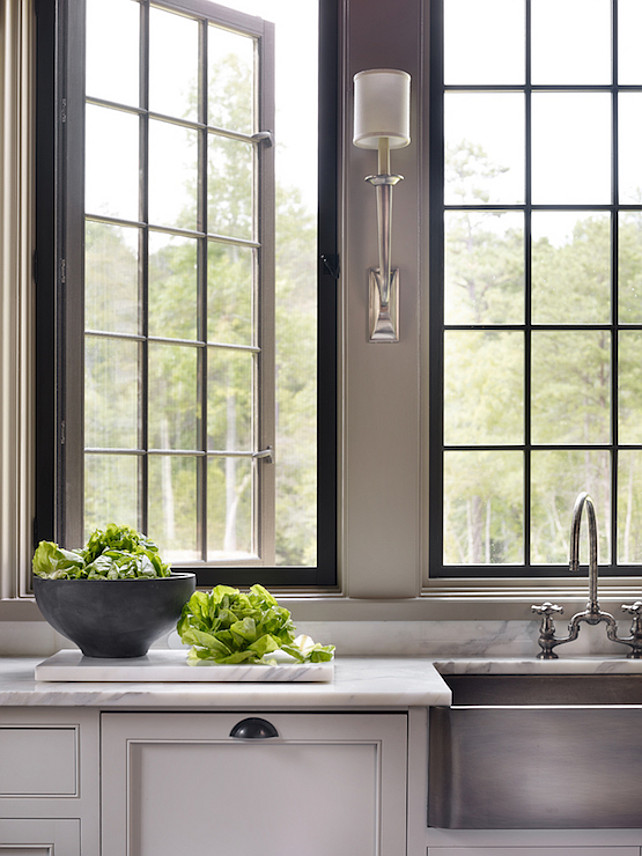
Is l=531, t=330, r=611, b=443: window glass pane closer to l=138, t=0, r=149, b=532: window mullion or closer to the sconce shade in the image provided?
the sconce shade

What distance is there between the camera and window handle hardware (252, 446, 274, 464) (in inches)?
104

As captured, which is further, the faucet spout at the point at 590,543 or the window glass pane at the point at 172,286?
the window glass pane at the point at 172,286

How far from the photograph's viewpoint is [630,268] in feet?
8.70

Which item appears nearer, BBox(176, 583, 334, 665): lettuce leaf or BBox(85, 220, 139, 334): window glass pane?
BBox(176, 583, 334, 665): lettuce leaf

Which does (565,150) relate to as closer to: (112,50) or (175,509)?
(112,50)

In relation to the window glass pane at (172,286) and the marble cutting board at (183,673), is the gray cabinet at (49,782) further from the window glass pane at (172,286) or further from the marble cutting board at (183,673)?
the window glass pane at (172,286)

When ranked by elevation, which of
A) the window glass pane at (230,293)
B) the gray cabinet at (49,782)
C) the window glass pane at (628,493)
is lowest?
the gray cabinet at (49,782)

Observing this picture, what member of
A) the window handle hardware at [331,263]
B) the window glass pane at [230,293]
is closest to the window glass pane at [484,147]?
the window handle hardware at [331,263]

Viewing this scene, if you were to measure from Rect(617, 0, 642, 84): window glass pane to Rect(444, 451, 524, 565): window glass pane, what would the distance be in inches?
44.9

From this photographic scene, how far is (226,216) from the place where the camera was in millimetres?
2684

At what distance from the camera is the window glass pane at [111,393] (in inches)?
99.7

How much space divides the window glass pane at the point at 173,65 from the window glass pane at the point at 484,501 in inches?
49.5

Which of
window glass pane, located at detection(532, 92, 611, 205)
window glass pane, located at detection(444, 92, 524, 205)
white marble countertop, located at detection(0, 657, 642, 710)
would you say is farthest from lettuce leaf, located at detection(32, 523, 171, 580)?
window glass pane, located at detection(532, 92, 611, 205)

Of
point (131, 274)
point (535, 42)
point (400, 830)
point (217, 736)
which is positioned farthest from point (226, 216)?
point (400, 830)
